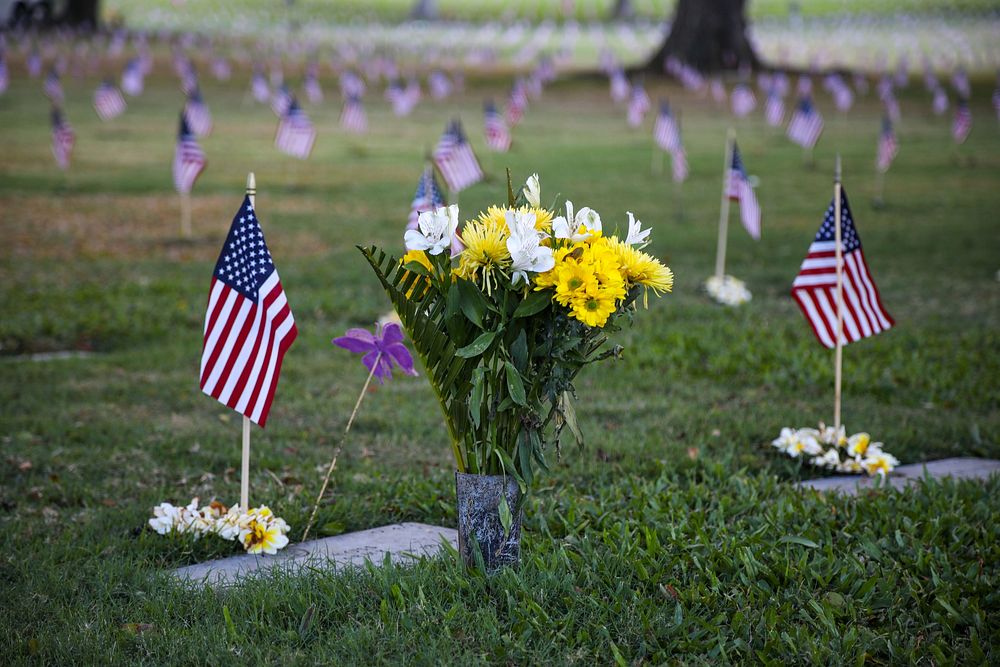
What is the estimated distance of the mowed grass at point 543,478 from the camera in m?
4.05

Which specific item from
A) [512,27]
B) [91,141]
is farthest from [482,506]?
[512,27]

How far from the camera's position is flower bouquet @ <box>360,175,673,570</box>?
3.86m

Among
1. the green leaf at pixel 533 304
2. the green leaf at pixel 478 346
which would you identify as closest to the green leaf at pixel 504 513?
the green leaf at pixel 478 346

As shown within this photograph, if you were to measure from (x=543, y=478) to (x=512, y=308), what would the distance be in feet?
7.00

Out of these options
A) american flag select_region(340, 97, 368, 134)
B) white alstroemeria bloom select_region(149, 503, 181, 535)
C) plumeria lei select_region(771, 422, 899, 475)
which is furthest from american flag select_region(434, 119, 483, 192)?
american flag select_region(340, 97, 368, 134)

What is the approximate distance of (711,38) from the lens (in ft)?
127

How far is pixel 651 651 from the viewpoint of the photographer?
396cm

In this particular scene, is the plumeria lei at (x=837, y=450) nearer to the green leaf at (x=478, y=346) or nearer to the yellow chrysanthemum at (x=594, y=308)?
the yellow chrysanthemum at (x=594, y=308)

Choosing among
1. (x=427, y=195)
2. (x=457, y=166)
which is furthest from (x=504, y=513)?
(x=457, y=166)

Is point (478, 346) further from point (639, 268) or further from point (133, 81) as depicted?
point (133, 81)

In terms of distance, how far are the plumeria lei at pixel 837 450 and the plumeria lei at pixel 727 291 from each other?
421 centimetres

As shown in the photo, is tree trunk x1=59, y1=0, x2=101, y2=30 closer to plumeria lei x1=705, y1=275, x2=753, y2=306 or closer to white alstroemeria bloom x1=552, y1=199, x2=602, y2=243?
plumeria lei x1=705, y1=275, x2=753, y2=306

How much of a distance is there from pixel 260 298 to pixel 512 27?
2518 inches

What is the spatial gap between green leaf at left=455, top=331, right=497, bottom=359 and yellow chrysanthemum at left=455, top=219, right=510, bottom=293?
0.54ft
